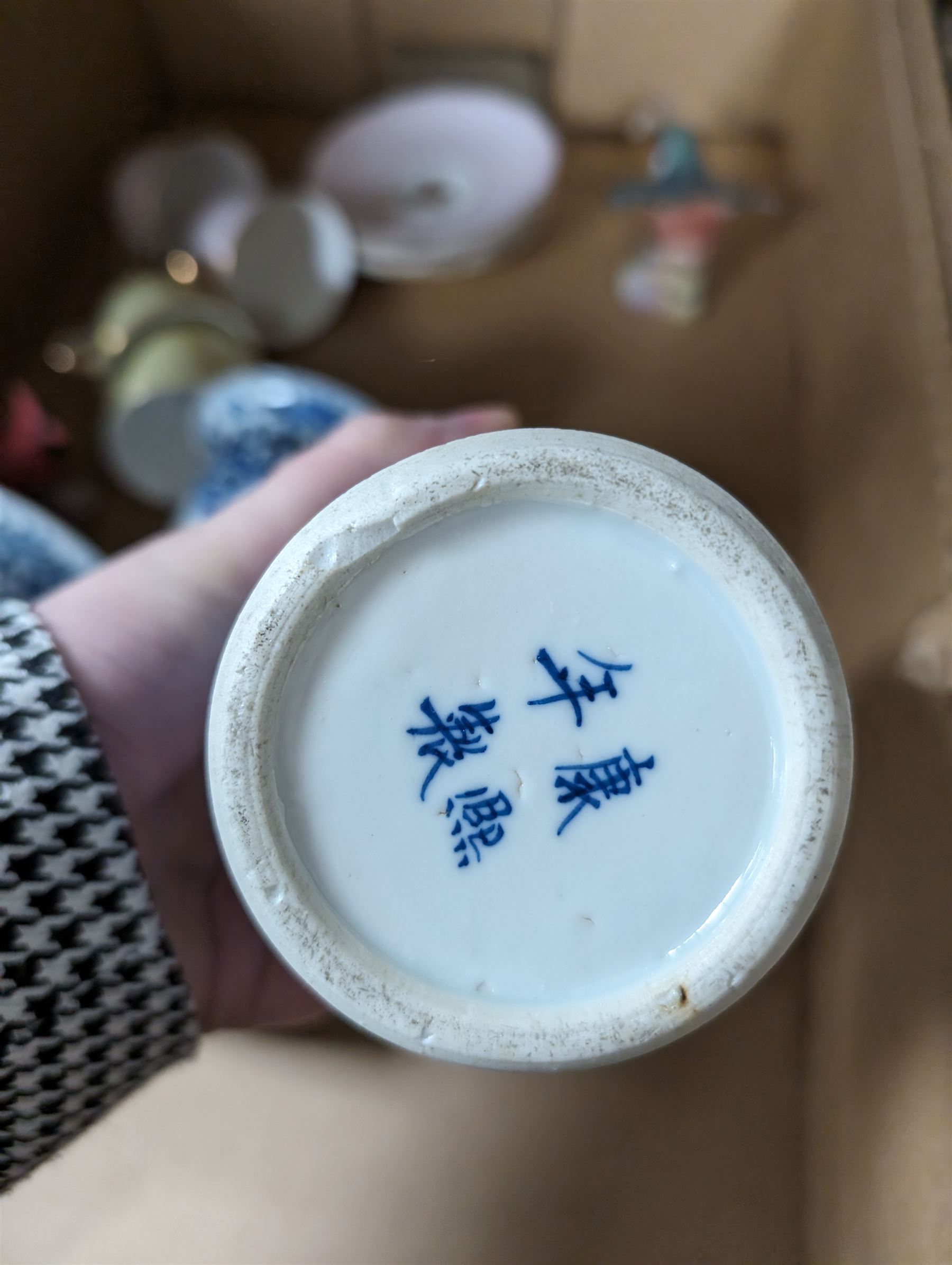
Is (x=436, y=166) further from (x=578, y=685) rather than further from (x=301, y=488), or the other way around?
(x=578, y=685)

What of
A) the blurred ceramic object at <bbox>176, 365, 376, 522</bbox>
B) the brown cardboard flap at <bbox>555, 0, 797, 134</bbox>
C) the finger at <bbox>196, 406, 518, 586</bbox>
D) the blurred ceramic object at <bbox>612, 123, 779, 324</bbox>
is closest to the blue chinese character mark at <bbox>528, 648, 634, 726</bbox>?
the finger at <bbox>196, 406, 518, 586</bbox>

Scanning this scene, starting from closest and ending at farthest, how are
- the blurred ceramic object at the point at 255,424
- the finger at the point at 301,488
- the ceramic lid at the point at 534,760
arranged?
the ceramic lid at the point at 534,760 → the finger at the point at 301,488 → the blurred ceramic object at the point at 255,424

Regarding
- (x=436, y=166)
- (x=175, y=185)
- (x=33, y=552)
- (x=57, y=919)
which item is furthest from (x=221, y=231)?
(x=57, y=919)

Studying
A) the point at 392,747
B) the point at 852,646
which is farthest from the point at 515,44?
the point at 392,747

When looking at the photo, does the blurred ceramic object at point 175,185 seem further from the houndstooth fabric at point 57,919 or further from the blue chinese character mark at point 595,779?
the blue chinese character mark at point 595,779

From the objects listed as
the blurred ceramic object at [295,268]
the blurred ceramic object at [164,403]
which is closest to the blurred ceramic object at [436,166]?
the blurred ceramic object at [295,268]

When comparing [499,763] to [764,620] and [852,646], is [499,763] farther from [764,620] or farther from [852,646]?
[852,646]
